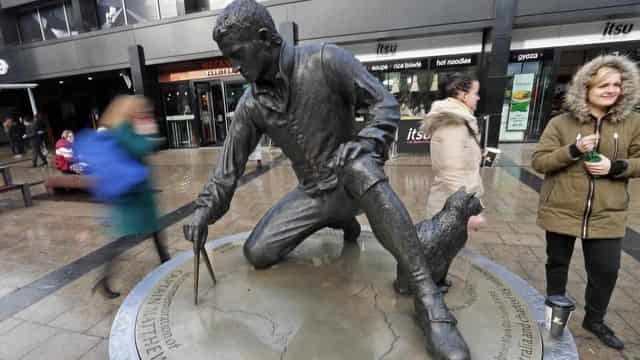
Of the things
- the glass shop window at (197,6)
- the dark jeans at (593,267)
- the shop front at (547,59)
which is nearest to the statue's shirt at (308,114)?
the dark jeans at (593,267)

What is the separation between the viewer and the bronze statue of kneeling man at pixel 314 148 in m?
1.49

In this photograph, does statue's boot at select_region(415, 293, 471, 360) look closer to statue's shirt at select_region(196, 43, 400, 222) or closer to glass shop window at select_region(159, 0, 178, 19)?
statue's shirt at select_region(196, 43, 400, 222)

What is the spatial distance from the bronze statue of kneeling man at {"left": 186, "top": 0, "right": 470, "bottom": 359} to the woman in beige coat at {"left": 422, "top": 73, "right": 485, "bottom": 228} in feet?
2.70

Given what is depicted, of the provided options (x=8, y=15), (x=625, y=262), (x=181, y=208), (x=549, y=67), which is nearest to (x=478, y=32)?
(x=549, y=67)

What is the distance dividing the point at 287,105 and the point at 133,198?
1.77 meters

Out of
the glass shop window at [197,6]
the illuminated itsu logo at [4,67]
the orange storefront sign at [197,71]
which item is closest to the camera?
the glass shop window at [197,6]

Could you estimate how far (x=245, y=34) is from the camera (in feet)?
5.08

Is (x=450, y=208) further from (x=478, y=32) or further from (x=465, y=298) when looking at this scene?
(x=478, y=32)

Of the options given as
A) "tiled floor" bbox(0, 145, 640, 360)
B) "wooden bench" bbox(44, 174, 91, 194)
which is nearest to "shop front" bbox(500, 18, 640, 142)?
"tiled floor" bbox(0, 145, 640, 360)

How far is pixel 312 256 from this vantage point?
96.0 inches

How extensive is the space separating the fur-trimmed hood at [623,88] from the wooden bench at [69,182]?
280 inches

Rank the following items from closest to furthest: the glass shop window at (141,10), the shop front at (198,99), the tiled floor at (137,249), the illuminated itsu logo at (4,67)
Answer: the tiled floor at (137,249) → the glass shop window at (141,10) → the shop front at (198,99) → the illuminated itsu logo at (4,67)

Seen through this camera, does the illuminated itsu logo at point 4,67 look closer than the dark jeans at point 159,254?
No

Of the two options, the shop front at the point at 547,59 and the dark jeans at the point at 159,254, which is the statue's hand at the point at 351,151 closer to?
the dark jeans at the point at 159,254
